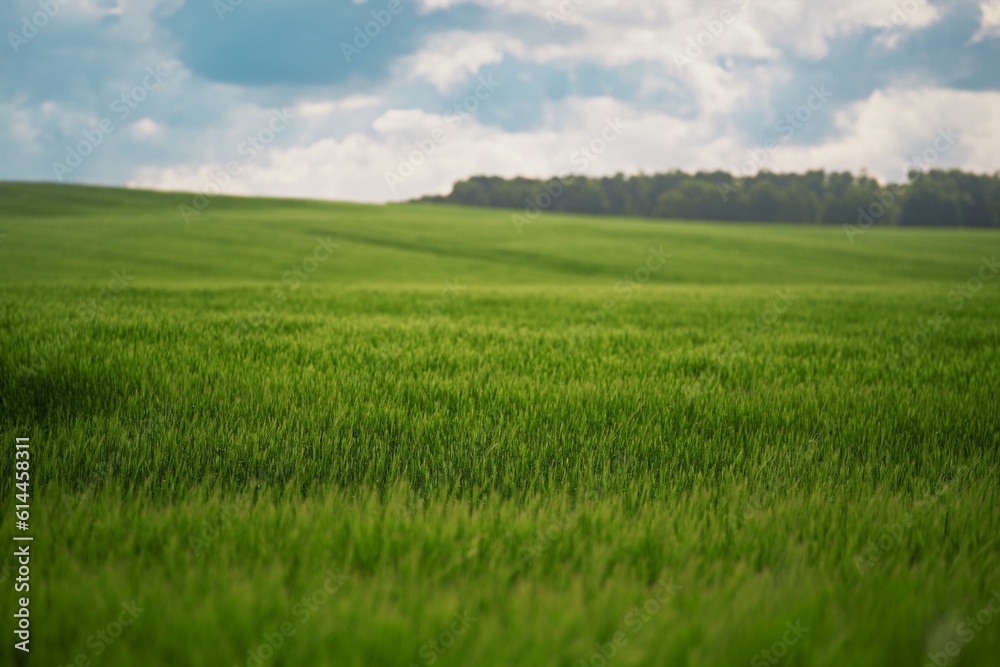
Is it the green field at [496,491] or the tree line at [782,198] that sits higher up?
the tree line at [782,198]

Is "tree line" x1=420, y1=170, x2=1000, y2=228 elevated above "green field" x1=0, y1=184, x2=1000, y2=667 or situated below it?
above

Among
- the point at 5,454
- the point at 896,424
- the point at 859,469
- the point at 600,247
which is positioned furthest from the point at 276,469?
the point at 600,247

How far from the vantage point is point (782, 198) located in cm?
9962

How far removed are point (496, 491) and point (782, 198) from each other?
111 m

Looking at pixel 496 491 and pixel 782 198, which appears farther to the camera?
pixel 782 198

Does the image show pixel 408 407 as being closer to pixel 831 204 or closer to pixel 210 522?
pixel 210 522

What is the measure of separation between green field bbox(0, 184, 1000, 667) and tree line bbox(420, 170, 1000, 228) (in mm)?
88641

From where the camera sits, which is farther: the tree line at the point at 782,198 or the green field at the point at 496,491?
the tree line at the point at 782,198

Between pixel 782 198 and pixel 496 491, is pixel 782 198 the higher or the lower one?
the higher one

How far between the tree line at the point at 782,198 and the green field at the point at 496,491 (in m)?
88.6

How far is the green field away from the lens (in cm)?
200

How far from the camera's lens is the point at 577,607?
2.13 metres

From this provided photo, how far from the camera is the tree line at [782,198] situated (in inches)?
3844

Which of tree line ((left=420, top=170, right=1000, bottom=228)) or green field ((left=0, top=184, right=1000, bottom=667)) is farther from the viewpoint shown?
tree line ((left=420, top=170, right=1000, bottom=228))
